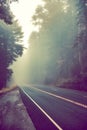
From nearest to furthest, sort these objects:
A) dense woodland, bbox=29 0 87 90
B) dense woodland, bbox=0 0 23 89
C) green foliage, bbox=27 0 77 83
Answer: dense woodland, bbox=0 0 23 89, dense woodland, bbox=29 0 87 90, green foliage, bbox=27 0 77 83

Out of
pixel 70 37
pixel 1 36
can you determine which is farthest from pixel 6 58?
pixel 70 37

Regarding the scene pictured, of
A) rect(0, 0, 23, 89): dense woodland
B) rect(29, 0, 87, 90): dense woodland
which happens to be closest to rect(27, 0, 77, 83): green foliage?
rect(29, 0, 87, 90): dense woodland

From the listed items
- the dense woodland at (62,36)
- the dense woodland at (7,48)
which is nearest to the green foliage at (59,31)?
the dense woodland at (62,36)

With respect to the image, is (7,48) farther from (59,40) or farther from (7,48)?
(59,40)

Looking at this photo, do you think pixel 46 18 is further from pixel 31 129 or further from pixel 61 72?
pixel 31 129

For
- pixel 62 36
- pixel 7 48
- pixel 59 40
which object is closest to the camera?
pixel 7 48

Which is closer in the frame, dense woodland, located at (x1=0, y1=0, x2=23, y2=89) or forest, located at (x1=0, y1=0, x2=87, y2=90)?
forest, located at (x1=0, y1=0, x2=87, y2=90)

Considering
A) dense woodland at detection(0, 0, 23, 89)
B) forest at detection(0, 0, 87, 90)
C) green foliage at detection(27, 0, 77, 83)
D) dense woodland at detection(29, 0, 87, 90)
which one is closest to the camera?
forest at detection(0, 0, 87, 90)

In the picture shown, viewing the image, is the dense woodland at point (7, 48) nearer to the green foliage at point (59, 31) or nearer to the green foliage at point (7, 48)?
the green foliage at point (7, 48)

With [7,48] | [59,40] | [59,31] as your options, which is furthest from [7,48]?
[59,31]

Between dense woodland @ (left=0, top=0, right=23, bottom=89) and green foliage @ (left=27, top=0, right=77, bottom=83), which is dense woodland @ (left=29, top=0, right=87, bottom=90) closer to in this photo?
green foliage @ (left=27, top=0, right=77, bottom=83)

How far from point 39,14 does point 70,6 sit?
55.9 ft

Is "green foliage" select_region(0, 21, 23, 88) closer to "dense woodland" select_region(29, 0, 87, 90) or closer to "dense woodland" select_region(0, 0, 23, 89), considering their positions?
"dense woodland" select_region(0, 0, 23, 89)

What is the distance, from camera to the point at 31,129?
1036 cm
